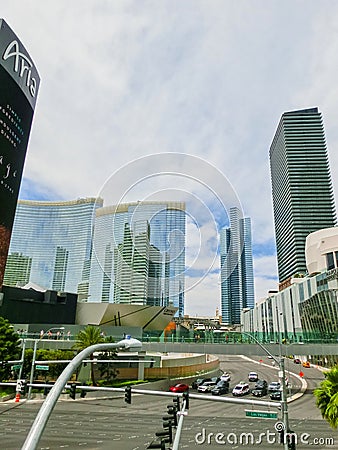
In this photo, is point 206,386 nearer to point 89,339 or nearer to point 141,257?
point 89,339

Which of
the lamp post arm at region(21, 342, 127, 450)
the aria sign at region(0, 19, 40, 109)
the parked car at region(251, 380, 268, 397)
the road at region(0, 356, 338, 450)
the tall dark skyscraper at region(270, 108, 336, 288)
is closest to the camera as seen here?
the lamp post arm at region(21, 342, 127, 450)

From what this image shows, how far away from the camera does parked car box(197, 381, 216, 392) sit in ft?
139

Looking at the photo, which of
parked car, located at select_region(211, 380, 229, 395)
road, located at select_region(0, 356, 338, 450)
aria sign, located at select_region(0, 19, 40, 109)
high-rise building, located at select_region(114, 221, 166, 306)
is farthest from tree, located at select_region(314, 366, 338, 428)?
aria sign, located at select_region(0, 19, 40, 109)

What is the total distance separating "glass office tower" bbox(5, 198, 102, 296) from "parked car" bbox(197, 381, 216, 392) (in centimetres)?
11709

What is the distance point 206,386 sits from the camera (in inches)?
1719

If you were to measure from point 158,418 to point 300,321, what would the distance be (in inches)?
3139

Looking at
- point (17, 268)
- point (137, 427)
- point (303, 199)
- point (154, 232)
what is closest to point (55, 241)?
point (17, 268)

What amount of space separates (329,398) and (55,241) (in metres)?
156

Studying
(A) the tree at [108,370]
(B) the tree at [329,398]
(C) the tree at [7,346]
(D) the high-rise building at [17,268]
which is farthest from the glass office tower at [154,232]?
(D) the high-rise building at [17,268]

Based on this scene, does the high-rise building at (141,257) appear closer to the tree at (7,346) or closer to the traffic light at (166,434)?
the traffic light at (166,434)

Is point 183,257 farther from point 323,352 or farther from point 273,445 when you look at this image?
point 323,352

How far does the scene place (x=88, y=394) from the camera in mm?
37844

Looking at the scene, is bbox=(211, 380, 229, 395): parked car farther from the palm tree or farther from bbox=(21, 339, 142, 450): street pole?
bbox=(21, 339, 142, 450): street pole

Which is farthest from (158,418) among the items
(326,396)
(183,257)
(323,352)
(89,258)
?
(89,258)
